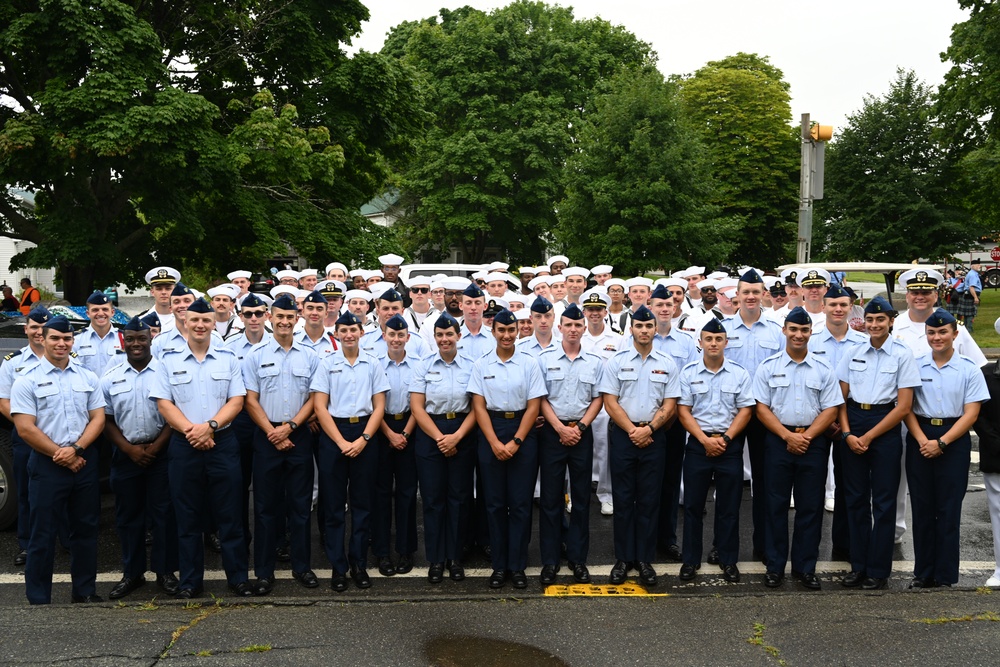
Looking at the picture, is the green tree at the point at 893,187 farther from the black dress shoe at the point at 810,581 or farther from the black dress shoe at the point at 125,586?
the black dress shoe at the point at 125,586

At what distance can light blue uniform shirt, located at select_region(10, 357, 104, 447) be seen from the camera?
5645mm

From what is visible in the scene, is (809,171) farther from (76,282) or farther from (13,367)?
(76,282)

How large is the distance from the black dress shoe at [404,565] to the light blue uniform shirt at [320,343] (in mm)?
1568

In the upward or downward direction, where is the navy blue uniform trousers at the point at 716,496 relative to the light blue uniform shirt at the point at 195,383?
downward

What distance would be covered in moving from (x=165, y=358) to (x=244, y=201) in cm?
1285

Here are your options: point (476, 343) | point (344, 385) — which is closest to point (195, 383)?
point (344, 385)

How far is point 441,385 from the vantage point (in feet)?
20.5

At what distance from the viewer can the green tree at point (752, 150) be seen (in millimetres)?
41875

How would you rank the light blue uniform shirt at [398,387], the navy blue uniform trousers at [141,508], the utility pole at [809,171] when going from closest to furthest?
1. the navy blue uniform trousers at [141,508]
2. the light blue uniform shirt at [398,387]
3. the utility pole at [809,171]

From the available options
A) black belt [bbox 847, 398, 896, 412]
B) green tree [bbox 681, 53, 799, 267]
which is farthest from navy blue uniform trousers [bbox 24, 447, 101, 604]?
green tree [bbox 681, 53, 799, 267]

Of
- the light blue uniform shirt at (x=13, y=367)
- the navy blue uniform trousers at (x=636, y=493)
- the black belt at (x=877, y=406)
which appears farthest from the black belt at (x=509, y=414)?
the light blue uniform shirt at (x=13, y=367)

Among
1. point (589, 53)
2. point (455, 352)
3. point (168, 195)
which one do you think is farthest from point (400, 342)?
point (589, 53)

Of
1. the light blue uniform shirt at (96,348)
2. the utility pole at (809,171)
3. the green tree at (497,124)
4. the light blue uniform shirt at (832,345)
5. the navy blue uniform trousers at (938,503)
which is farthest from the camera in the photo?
the green tree at (497,124)

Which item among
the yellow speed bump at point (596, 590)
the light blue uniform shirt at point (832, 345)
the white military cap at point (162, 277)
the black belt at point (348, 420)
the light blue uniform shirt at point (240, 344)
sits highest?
the white military cap at point (162, 277)
